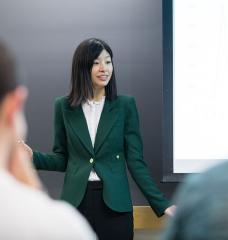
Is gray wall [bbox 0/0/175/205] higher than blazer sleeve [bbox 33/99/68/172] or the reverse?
higher

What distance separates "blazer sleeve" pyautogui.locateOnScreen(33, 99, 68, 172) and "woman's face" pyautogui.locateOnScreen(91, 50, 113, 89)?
0.74 feet

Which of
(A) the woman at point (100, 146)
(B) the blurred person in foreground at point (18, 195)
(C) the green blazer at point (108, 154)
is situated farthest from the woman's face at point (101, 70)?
(B) the blurred person in foreground at point (18, 195)

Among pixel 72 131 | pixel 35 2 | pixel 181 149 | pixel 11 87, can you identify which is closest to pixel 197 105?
pixel 181 149

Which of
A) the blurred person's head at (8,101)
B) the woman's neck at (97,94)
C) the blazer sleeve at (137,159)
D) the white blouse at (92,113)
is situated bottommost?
the blazer sleeve at (137,159)

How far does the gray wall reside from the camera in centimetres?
284

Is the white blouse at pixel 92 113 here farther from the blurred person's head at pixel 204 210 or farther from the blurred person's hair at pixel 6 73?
the blurred person's head at pixel 204 210

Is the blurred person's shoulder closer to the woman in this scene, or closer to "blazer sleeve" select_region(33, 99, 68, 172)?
the woman

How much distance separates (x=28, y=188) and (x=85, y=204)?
63.1 inches

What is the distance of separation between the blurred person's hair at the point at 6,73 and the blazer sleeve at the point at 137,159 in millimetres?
1622

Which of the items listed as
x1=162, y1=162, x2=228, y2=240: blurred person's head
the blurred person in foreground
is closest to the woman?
the blurred person in foreground

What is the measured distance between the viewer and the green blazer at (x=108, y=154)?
245 cm

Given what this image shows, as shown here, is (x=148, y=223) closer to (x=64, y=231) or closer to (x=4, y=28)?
(x=4, y=28)

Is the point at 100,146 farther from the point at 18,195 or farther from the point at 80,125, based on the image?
the point at 18,195

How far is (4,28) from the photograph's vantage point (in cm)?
292
